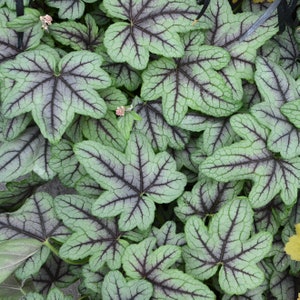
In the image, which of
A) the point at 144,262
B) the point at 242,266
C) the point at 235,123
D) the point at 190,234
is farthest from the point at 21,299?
the point at 235,123

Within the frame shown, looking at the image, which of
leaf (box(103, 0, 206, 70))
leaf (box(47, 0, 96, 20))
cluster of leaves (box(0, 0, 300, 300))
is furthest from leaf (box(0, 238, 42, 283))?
leaf (box(47, 0, 96, 20))

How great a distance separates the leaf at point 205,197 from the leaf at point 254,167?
0.08 m

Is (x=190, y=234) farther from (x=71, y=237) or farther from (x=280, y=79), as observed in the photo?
(x=280, y=79)

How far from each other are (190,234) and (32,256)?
0.41 metres

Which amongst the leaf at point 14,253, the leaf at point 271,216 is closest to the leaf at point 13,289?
the leaf at point 14,253

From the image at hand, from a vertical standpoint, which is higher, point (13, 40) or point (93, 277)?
point (13, 40)

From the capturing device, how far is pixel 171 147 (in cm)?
155

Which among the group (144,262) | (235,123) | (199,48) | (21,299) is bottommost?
(21,299)

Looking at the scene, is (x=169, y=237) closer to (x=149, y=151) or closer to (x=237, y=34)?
(x=149, y=151)

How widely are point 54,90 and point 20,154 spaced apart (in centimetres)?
24

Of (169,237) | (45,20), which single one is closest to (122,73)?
(45,20)

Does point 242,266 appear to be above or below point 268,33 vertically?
below

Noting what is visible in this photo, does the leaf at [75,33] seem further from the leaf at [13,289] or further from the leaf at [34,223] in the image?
the leaf at [13,289]

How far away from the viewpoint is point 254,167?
140cm
